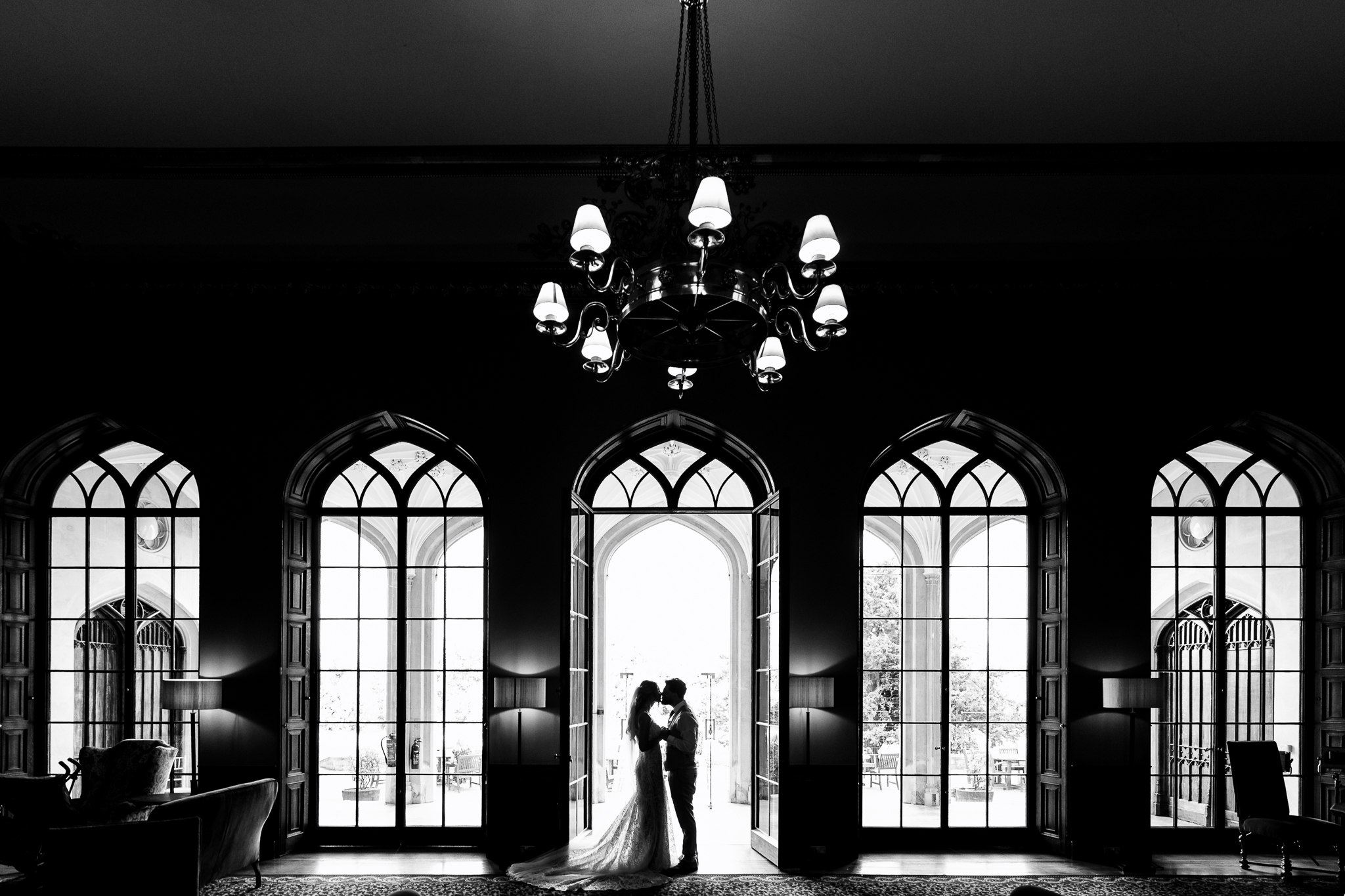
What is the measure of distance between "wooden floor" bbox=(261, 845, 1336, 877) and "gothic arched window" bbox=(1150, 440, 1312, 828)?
66cm

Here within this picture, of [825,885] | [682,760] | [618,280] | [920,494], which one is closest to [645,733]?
[682,760]

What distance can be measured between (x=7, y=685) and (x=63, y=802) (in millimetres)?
1950

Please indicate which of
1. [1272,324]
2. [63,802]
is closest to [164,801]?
[63,802]

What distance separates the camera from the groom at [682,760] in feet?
25.4

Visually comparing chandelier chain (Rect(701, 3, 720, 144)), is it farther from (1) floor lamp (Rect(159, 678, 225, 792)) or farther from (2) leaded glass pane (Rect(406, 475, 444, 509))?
(1) floor lamp (Rect(159, 678, 225, 792))

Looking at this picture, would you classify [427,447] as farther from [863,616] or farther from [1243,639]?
[1243,639]

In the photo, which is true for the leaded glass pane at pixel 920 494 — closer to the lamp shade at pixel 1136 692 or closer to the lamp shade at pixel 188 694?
the lamp shade at pixel 1136 692

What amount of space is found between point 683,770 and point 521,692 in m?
1.34

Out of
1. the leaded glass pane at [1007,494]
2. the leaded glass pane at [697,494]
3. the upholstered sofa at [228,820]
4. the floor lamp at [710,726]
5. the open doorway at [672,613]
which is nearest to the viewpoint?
the upholstered sofa at [228,820]

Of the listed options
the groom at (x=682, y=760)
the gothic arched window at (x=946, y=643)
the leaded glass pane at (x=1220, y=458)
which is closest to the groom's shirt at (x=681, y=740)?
the groom at (x=682, y=760)

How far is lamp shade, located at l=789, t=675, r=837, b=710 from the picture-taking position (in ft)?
25.9

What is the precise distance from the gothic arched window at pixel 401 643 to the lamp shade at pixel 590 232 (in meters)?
4.92

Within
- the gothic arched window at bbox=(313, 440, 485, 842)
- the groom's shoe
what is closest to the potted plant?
the gothic arched window at bbox=(313, 440, 485, 842)

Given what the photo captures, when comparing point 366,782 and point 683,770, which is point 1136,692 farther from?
point 366,782
